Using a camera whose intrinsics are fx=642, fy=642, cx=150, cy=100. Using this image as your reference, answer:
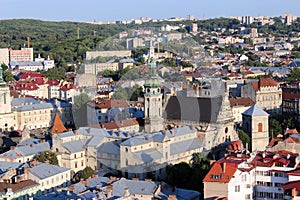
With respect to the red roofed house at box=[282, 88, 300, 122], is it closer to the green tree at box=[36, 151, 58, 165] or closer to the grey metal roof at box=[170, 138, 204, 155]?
the grey metal roof at box=[170, 138, 204, 155]

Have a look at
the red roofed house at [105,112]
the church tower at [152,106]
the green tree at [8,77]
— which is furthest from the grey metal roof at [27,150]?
the green tree at [8,77]

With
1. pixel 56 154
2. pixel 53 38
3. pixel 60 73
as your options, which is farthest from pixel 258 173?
pixel 53 38

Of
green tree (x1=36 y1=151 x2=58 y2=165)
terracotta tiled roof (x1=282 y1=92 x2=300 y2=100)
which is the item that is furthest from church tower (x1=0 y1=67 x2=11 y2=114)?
terracotta tiled roof (x1=282 y1=92 x2=300 y2=100)

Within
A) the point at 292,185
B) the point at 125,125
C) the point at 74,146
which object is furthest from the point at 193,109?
the point at 292,185

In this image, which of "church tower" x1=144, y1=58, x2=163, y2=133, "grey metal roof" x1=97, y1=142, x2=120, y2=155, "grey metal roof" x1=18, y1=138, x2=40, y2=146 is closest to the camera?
"grey metal roof" x1=97, y1=142, x2=120, y2=155

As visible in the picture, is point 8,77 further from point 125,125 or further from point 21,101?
point 125,125

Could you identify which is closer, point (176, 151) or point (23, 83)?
point (176, 151)

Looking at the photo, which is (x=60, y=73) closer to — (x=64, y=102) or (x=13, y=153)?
(x=64, y=102)
